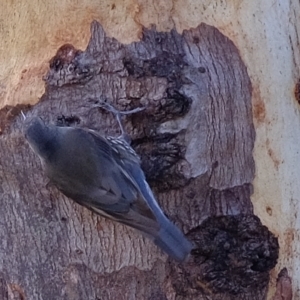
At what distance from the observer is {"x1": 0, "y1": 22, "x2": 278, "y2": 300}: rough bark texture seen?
1.98m

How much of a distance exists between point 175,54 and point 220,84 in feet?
0.51

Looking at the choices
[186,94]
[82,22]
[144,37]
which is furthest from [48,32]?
[186,94]

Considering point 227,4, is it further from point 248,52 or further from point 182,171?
point 182,171

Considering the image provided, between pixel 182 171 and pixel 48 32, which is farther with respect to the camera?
pixel 48 32

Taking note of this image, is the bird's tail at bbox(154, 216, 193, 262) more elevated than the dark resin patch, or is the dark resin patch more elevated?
the bird's tail at bbox(154, 216, 193, 262)

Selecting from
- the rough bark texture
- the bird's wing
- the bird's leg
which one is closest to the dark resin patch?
the rough bark texture

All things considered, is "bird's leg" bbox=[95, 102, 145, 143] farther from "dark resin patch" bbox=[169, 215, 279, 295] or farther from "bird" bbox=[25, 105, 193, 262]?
"dark resin patch" bbox=[169, 215, 279, 295]

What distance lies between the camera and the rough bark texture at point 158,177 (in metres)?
1.98

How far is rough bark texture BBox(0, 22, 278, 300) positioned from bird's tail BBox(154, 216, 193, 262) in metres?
0.04

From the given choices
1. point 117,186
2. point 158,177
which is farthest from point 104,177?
point 158,177

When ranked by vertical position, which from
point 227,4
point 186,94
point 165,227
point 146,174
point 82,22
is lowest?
point 165,227

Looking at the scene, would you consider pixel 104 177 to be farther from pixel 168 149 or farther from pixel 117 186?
Answer: pixel 168 149

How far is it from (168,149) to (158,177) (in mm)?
88

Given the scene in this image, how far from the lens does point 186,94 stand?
1989mm
